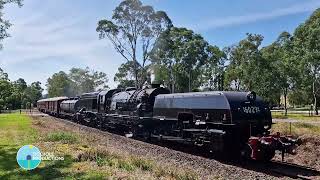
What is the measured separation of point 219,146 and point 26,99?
142252 mm

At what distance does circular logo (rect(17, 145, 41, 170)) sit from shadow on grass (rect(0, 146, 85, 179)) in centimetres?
21

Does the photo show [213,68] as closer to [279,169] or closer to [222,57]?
[222,57]

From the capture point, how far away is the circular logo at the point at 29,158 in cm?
1363

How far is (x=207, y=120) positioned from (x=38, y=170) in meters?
7.60

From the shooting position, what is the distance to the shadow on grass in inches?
471

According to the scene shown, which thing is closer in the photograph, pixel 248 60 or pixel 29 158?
pixel 29 158

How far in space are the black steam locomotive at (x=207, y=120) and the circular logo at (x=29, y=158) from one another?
6741 millimetres

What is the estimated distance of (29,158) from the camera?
48.2 feet

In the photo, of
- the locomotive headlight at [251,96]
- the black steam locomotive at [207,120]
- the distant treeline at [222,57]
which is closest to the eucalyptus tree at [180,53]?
the distant treeline at [222,57]

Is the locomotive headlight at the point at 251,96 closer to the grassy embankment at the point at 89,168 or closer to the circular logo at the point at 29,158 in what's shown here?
the grassy embankment at the point at 89,168

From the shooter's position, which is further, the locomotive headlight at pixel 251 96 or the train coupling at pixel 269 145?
the locomotive headlight at pixel 251 96

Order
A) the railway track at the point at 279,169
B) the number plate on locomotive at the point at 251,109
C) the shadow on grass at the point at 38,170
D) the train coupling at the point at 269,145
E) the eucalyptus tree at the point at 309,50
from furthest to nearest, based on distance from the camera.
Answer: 1. the eucalyptus tree at the point at 309,50
2. the number plate on locomotive at the point at 251,109
3. the train coupling at the point at 269,145
4. the railway track at the point at 279,169
5. the shadow on grass at the point at 38,170

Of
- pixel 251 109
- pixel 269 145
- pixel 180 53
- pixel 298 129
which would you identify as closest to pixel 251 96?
pixel 251 109

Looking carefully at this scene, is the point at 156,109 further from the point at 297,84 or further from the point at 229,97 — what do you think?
the point at 297,84
